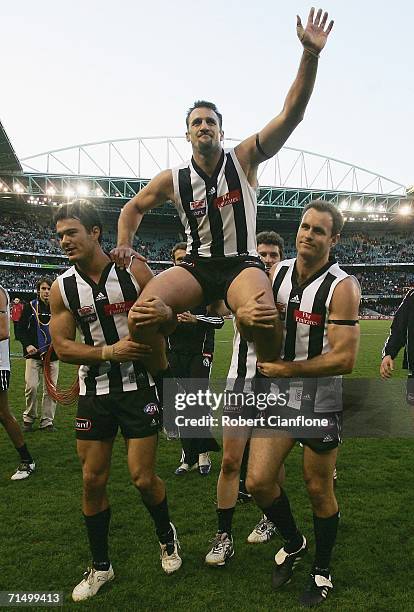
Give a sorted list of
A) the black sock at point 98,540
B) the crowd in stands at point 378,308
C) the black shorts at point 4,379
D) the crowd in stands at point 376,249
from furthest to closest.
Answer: the crowd in stands at point 376,249 < the crowd in stands at point 378,308 < the black shorts at point 4,379 < the black sock at point 98,540

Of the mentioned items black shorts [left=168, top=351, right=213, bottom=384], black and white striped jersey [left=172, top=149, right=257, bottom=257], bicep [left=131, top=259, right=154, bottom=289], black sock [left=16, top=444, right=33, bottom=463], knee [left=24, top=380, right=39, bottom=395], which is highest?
black and white striped jersey [left=172, top=149, right=257, bottom=257]

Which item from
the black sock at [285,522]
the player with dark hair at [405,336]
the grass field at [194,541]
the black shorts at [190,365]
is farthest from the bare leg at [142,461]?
the player with dark hair at [405,336]

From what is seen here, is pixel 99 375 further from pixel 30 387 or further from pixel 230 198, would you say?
pixel 30 387

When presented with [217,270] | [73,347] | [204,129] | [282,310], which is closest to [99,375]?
[73,347]

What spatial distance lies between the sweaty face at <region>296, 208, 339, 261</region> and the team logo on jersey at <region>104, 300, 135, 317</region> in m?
1.26

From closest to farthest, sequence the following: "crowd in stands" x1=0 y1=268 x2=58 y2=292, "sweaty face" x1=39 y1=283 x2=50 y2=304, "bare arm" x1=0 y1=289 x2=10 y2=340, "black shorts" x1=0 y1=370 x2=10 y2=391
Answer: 1. "black shorts" x1=0 y1=370 x2=10 y2=391
2. "bare arm" x1=0 y1=289 x2=10 y2=340
3. "sweaty face" x1=39 y1=283 x2=50 y2=304
4. "crowd in stands" x1=0 y1=268 x2=58 y2=292

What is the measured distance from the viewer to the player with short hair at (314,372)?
310cm

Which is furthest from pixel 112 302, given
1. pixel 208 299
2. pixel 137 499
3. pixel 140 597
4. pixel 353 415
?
pixel 353 415

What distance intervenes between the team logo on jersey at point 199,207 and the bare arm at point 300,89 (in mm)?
569

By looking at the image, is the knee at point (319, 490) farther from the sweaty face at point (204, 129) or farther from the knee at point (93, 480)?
the sweaty face at point (204, 129)

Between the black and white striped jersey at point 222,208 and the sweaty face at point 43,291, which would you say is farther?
the sweaty face at point 43,291

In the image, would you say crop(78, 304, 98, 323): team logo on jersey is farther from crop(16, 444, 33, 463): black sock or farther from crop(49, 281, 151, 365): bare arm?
crop(16, 444, 33, 463): black sock

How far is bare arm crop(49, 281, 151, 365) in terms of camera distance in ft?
10.3

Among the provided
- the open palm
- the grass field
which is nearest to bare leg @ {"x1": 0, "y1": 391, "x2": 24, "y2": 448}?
the grass field
